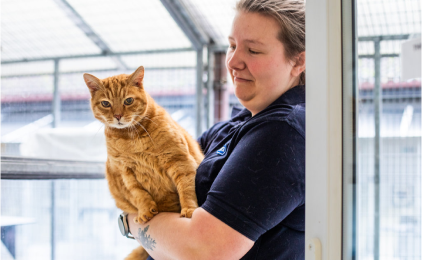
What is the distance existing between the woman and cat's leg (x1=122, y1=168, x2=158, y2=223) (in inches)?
1.3

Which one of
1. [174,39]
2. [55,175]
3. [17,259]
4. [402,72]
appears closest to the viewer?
[402,72]

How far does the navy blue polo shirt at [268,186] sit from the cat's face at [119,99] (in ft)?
1.67

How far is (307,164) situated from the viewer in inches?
29.0

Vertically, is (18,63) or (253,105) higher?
(18,63)

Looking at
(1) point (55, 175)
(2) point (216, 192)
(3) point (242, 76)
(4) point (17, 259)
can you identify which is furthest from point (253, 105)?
(4) point (17, 259)

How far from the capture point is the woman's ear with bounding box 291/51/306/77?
43.1 inches

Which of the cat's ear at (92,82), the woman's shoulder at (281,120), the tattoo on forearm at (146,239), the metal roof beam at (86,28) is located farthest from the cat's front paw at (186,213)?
the metal roof beam at (86,28)

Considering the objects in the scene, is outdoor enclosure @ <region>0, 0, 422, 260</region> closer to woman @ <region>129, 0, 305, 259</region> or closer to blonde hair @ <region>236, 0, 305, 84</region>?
woman @ <region>129, 0, 305, 259</region>

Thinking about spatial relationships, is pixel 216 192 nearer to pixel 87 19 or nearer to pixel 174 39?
pixel 87 19

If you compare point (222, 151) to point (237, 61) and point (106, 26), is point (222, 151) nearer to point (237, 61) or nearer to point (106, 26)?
point (237, 61)

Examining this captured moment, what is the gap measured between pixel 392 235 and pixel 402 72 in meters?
0.28

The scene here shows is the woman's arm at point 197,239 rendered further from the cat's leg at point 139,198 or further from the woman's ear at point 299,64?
the woman's ear at point 299,64

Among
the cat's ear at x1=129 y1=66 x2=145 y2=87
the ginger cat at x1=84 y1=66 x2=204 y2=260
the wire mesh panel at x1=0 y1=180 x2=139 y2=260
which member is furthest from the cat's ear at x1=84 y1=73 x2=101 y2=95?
the wire mesh panel at x1=0 y1=180 x2=139 y2=260

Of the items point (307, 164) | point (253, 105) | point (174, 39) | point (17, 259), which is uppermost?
point (174, 39)
